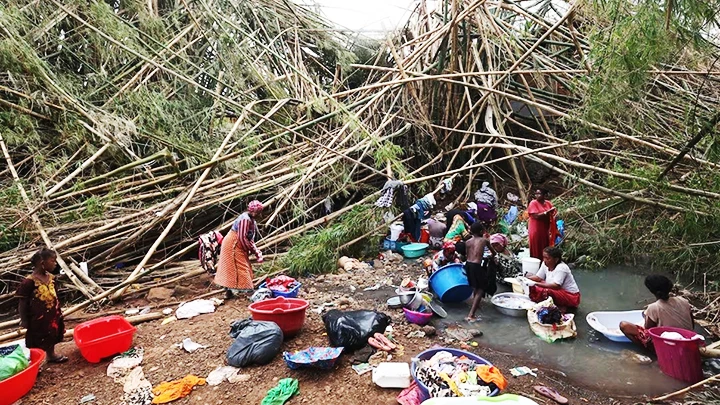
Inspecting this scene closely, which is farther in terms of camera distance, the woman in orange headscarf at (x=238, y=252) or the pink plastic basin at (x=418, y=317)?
the woman in orange headscarf at (x=238, y=252)

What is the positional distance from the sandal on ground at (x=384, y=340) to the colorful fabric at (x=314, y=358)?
0.38m

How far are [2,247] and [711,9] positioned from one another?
656cm

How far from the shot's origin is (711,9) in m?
2.35

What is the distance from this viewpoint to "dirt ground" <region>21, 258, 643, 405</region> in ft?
10.0

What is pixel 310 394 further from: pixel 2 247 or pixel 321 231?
pixel 2 247

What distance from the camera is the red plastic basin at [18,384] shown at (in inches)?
118

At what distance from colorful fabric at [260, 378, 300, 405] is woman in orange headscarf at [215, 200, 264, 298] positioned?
70.6 inches

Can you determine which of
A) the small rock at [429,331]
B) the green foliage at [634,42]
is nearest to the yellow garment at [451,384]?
the small rock at [429,331]

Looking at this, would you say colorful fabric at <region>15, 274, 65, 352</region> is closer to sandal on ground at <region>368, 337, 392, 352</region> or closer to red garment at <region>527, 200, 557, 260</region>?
sandal on ground at <region>368, 337, 392, 352</region>

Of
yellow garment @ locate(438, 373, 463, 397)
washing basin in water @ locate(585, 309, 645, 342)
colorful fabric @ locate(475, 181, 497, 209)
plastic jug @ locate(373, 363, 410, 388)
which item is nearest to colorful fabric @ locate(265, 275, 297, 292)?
plastic jug @ locate(373, 363, 410, 388)

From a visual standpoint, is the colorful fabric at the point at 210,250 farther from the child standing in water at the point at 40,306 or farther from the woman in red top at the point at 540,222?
the woman in red top at the point at 540,222

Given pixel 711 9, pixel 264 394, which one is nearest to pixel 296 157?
pixel 264 394

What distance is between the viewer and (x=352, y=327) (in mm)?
3562

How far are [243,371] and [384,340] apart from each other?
45.6 inches
